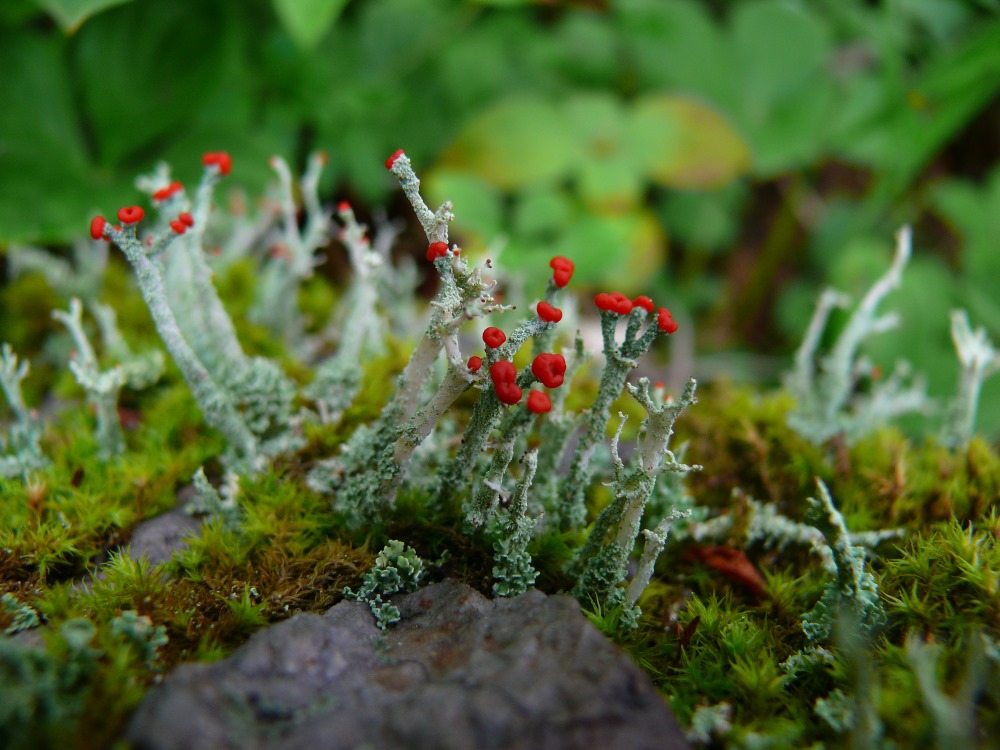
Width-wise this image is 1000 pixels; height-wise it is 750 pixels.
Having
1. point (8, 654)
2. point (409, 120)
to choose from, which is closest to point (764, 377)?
point (409, 120)

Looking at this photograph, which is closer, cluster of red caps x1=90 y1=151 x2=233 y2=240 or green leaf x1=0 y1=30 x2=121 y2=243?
cluster of red caps x1=90 y1=151 x2=233 y2=240

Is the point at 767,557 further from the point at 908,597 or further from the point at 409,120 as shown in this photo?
the point at 409,120

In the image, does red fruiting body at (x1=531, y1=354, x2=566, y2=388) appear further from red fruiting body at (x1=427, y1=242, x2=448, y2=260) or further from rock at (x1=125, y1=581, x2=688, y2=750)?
rock at (x1=125, y1=581, x2=688, y2=750)

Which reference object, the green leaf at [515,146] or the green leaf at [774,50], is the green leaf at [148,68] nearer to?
the green leaf at [515,146]

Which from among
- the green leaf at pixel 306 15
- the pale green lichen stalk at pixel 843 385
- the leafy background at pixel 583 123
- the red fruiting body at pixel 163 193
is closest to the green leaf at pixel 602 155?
the leafy background at pixel 583 123

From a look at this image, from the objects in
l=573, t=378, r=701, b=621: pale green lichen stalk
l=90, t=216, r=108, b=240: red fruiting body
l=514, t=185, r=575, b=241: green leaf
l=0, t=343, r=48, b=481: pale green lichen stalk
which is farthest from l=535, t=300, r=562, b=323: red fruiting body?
l=514, t=185, r=575, b=241: green leaf
